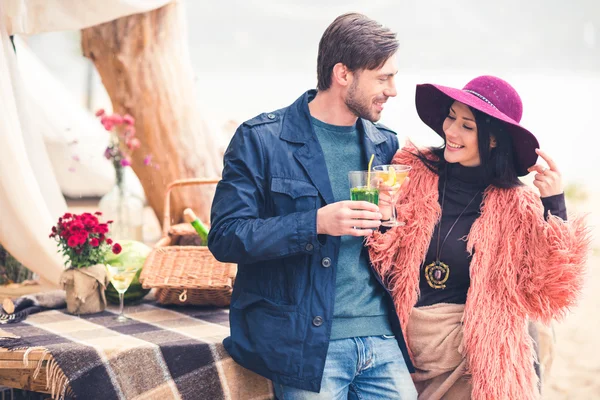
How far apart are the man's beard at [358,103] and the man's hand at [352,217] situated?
1.52 ft

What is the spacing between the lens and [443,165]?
2.48 m

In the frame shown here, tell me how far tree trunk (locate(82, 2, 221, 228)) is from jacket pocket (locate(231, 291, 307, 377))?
7.97 ft

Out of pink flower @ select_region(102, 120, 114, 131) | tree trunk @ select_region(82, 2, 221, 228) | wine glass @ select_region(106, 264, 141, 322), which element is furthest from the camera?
tree trunk @ select_region(82, 2, 221, 228)

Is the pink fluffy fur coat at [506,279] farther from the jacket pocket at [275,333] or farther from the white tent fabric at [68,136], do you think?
the white tent fabric at [68,136]

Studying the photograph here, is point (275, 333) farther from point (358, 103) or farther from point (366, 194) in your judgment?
point (358, 103)

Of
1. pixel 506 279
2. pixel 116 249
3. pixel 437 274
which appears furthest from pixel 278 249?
pixel 116 249

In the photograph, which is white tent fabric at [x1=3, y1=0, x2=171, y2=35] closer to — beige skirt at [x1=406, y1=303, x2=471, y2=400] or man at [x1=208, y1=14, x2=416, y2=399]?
Answer: man at [x1=208, y1=14, x2=416, y2=399]

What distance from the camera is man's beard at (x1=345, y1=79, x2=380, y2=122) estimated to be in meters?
2.29

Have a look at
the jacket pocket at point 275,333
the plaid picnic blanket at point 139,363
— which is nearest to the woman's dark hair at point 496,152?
the jacket pocket at point 275,333

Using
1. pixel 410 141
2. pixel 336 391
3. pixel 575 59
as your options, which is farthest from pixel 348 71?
pixel 575 59

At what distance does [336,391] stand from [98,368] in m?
0.77

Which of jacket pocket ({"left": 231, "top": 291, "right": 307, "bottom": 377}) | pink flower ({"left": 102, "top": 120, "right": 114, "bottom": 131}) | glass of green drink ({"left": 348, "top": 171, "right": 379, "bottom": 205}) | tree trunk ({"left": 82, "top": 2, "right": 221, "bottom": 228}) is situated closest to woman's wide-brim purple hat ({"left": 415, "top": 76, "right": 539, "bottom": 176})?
glass of green drink ({"left": 348, "top": 171, "right": 379, "bottom": 205})

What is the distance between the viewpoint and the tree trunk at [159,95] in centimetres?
427

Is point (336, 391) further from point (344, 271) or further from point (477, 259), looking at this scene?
point (477, 259)
